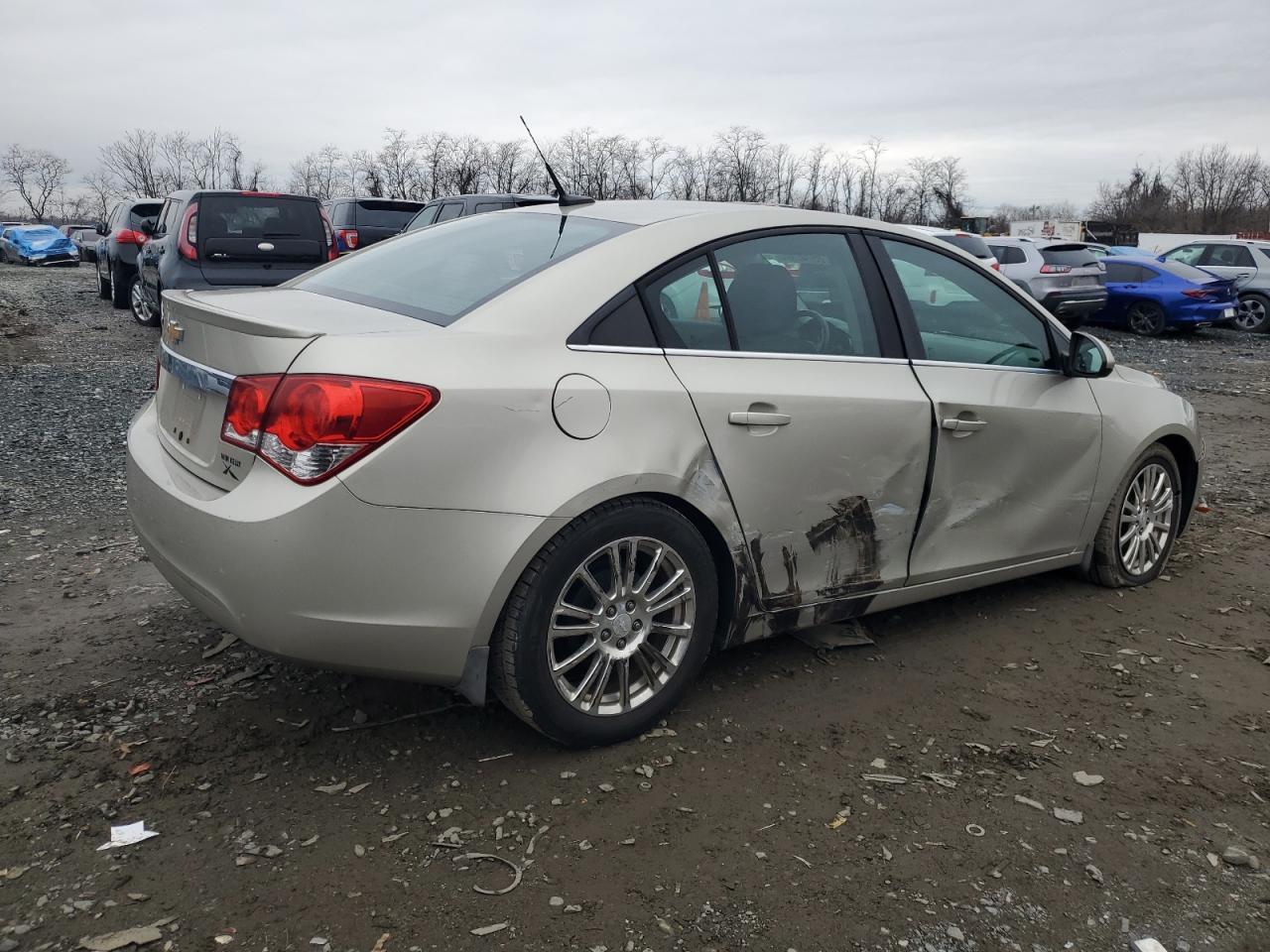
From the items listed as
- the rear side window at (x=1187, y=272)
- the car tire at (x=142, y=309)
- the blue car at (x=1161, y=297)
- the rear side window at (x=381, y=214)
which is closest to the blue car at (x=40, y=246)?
the rear side window at (x=381, y=214)

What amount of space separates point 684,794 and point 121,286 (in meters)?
16.6

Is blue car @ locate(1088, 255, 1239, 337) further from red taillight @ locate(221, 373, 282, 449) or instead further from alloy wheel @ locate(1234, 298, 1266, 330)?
red taillight @ locate(221, 373, 282, 449)

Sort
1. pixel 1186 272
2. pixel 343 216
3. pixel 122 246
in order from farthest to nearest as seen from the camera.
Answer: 1. pixel 1186 272
2. pixel 343 216
3. pixel 122 246

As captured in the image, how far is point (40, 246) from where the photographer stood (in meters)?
36.4

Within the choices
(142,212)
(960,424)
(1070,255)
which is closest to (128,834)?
(960,424)

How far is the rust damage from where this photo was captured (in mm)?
3307

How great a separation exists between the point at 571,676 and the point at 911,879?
1.09 metres

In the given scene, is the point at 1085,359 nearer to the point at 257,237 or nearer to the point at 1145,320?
the point at 257,237

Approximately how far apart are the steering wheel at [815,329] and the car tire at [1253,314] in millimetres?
19536

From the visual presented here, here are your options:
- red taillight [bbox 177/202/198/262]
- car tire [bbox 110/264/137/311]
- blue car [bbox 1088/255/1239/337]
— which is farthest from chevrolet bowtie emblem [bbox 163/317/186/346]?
blue car [bbox 1088/255/1239/337]

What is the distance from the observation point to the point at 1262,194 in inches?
2509

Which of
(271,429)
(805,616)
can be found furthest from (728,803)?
(271,429)

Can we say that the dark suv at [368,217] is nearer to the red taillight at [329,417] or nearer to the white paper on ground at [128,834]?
the red taillight at [329,417]

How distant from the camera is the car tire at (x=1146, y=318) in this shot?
715 inches
